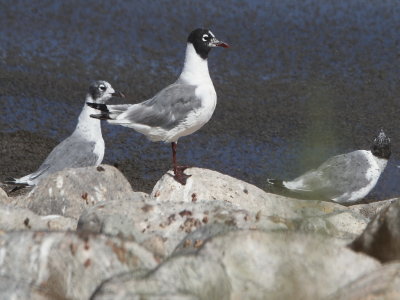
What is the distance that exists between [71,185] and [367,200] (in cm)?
402

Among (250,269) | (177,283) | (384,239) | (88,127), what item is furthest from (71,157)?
(177,283)

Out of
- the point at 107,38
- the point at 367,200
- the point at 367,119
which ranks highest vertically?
the point at 107,38

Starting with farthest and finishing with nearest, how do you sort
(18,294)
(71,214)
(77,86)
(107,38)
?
(107,38)
(77,86)
(71,214)
(18,294)

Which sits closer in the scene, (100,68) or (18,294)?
(18,294)

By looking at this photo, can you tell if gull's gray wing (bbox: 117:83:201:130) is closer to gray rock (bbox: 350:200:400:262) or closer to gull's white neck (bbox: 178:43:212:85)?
gull's white neck (bbox: 178:43:212:85)

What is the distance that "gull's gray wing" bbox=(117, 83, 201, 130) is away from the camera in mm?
6977

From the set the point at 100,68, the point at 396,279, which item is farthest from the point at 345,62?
the point at 396,279

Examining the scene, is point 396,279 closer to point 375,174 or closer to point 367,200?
point 375,174

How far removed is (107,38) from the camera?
43.0 feet

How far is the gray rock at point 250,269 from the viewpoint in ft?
10.8

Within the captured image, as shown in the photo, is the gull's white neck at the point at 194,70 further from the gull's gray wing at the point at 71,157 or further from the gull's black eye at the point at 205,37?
the gull's gray wing at the point at 71,157

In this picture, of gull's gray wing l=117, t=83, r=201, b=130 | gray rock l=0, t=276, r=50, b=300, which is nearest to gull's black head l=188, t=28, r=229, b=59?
gull's gray wing l=117, t=83, r=201, b=130

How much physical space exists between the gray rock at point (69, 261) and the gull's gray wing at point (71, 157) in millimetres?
4049

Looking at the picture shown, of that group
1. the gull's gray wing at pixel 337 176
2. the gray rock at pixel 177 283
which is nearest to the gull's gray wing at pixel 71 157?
the gull's gray wing at pixel 337 176
